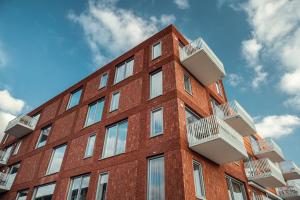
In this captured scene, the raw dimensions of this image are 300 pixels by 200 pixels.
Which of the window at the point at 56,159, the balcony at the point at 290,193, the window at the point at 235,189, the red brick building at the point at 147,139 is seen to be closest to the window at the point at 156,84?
the red brick building at the point at 147,139

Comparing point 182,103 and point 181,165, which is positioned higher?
point 182,103

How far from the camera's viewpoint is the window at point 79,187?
1209cm

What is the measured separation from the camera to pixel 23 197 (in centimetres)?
1586

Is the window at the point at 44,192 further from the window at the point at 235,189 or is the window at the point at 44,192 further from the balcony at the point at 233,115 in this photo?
the balcony at the point at 233,115

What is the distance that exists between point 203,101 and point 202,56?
110 inches

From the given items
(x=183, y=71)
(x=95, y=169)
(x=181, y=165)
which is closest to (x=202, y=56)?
(x=183, y=71)

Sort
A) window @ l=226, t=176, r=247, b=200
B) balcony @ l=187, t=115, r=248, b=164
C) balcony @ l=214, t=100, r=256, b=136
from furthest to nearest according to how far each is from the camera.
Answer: balcony @ l=214, t=100, r=256, b=136 < window @ l=226, t=176, r=247, b=200 < balcony @ l=187, t=115, r=248, b=164

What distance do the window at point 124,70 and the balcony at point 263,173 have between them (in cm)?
1032

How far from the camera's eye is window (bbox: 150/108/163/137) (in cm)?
1092

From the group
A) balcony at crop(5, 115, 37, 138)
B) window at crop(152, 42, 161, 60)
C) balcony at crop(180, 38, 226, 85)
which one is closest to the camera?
balcony at crop(180, 38, 226, 85)

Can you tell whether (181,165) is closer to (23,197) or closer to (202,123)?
(202,123)

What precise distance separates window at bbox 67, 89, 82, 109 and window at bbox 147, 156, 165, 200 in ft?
34.3

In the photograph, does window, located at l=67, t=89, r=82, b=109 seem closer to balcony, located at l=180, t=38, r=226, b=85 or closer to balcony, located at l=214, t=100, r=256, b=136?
balcony, located at l=180, t=38, r=226, b=85

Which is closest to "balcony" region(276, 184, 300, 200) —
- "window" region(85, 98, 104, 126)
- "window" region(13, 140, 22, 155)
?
"window" region(85, 98, 104, 126)
